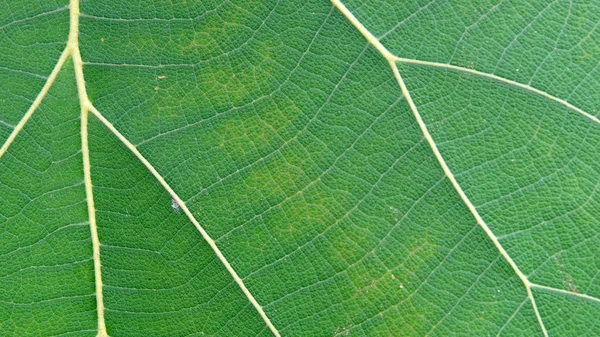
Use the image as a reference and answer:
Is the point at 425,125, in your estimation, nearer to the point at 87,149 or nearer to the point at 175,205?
the point at 175,205

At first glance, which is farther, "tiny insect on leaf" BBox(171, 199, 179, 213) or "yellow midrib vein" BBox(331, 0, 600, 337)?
"tiny insect on leaf" BBox(171, 199, 179, 213)

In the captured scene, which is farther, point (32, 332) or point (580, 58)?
point (32, 332)

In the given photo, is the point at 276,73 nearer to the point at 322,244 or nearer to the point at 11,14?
the point at 322,244

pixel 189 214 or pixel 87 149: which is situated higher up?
pixel 87 149

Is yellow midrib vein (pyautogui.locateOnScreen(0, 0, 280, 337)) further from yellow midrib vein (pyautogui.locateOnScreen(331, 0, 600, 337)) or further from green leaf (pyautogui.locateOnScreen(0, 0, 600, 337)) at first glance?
yellow midrib vein (pyautogui.locateOnScreen(331, 0, 600, 337))

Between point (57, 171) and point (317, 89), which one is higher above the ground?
point (57, 171)

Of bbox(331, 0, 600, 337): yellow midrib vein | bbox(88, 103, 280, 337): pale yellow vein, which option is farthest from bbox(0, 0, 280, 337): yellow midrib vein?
bbox(331, 0, 600, 337): yellow midrib vein

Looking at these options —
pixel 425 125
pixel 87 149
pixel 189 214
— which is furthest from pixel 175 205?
pixel 425 125

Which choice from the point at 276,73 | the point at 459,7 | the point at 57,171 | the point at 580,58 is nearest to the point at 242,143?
the point at 276,73
